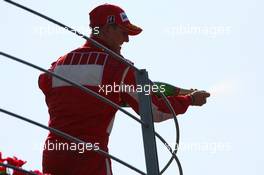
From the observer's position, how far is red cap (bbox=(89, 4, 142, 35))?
22.0 feet

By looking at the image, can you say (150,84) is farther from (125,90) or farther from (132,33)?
(132,33)

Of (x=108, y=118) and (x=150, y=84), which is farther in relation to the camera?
(x=108, y=118)

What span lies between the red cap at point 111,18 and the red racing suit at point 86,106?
0.36 metres

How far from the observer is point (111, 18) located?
267 inches

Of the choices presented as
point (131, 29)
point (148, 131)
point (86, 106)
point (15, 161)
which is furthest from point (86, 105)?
point (148, 131)

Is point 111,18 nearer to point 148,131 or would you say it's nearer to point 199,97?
point 199,97

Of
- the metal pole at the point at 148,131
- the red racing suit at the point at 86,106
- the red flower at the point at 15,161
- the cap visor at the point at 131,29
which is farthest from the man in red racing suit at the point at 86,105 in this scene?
the metal pole at the point at 148,131

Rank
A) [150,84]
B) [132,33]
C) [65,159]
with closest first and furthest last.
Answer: [150,84], [65,159], [132,33]

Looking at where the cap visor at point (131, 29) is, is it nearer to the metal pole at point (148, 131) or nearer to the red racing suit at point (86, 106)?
the red racing suit at point (86, 106)

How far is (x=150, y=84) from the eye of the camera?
4750 mm

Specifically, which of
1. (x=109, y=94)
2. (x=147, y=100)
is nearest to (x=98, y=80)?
(x=109, y=94)

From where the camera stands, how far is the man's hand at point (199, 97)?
641cm

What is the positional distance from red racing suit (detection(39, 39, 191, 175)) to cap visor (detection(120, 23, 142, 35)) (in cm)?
35

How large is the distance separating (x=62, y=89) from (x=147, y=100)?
1650 millimetres
